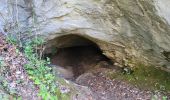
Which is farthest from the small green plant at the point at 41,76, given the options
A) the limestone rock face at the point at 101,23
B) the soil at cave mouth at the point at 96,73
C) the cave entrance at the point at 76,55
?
the cave entrance at the point at 76,55

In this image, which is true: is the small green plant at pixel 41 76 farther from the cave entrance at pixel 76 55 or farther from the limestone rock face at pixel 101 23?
the cave entrance at pixel 76 55

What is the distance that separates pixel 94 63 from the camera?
6.84m

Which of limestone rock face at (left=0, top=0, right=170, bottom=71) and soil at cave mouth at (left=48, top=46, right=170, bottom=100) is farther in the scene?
soil at cave mouth at (left=48, top=46, right=170, bottom=100)

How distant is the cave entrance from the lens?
21.9 feet

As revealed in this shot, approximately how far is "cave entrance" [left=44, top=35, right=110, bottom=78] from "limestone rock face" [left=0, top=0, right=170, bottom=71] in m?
0.74

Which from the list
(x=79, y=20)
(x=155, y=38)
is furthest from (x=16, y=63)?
(x=155, y=38)

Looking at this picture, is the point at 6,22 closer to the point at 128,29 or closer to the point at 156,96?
the point at 128,29

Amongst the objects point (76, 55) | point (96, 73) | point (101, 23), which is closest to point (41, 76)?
point (101, 23)

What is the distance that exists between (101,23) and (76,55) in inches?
73.0

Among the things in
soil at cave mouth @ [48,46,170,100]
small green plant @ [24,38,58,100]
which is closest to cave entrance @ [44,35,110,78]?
soil at cave mouth @ [48,46,170,100]

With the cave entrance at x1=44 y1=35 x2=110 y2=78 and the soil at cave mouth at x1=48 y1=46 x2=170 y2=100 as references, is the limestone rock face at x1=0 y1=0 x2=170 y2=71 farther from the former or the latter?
the cave entrance at x1=44 y1=35 x2=110 y2=78

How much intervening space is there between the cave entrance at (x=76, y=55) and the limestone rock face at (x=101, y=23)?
2.44ft

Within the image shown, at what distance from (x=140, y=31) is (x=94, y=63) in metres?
1.75

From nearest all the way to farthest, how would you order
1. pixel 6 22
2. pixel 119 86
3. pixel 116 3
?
pixel 116 3 < pixel 6 22 < pixel 119 86
